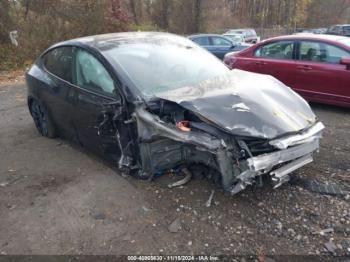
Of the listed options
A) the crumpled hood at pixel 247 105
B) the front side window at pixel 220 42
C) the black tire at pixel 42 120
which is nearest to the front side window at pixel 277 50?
the crumpled hood at pixel 247 105

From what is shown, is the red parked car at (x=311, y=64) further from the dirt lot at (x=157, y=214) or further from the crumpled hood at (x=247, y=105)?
the crumpled hood at (x=247, y=105)

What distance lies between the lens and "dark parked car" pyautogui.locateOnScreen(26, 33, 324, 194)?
130 inches

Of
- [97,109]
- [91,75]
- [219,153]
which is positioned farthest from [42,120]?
[219,153]

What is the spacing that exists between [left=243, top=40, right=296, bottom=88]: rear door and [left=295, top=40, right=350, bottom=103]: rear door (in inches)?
6.2

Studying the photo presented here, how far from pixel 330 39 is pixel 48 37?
42.3 ft

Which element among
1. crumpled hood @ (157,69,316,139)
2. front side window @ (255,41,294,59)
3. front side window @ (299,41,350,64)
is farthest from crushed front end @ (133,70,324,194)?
front side window @ (255,41,294,59)

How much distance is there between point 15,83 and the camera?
11.6 meters

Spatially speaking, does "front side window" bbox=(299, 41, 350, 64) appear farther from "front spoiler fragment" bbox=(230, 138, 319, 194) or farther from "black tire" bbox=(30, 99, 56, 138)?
"black tire" bbox=(30, 99, 56, 138)

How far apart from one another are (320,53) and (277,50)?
94cm

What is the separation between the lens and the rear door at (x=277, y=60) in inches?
278

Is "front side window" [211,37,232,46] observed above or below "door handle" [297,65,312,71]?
below

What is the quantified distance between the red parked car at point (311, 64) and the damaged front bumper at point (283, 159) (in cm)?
304

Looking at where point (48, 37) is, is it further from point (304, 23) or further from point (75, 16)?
point (304, 23)

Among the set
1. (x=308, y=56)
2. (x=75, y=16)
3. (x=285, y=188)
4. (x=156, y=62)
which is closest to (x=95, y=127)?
(x=156, y=62)
